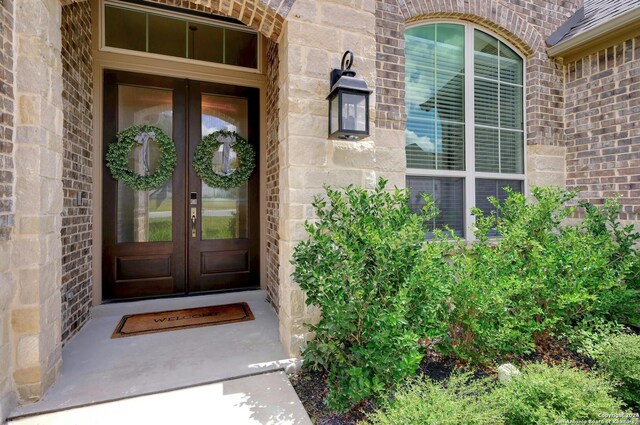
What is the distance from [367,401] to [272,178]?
7.39 ft

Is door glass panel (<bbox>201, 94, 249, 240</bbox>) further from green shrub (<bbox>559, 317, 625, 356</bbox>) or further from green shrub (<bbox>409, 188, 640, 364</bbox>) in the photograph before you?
green shrub (<bbox>559, 317, 625, 356</bbox>)

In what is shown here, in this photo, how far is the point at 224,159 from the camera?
379 cm

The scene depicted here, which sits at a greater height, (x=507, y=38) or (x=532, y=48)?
(x=507, y=38)

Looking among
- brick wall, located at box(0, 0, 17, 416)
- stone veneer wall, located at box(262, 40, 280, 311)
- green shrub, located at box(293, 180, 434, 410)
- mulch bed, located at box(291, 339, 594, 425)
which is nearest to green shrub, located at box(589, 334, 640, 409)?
mulch bed, located at box(291, 339, 594, 425)

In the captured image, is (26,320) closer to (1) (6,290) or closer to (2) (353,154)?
(1) (6,290)

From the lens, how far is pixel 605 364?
2.04 m

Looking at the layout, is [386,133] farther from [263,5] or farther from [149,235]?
[149,235]

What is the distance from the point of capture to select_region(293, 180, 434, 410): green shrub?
1831 mm

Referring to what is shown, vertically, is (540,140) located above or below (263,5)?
below

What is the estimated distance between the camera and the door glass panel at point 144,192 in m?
3.49

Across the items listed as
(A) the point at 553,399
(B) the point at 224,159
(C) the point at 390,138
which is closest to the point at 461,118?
(C) the point at 390,138

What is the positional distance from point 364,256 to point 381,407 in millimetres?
864

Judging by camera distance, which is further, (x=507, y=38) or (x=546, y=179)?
(x=546, y=179)

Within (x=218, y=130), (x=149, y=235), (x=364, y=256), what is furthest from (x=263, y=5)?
(x=149, y=235)
